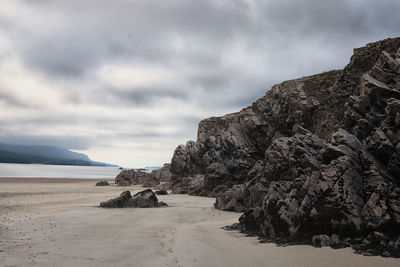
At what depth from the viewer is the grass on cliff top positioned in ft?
117

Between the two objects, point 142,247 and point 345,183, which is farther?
point 142,247

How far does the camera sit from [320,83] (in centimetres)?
3753

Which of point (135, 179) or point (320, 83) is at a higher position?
point (320, 83)

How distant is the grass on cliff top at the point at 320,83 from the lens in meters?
35.8

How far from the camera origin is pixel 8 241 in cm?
1179

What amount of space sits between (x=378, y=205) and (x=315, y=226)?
6.95 ft

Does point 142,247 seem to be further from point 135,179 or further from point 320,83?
point 135,179

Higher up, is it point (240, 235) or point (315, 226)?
point (315, 226)

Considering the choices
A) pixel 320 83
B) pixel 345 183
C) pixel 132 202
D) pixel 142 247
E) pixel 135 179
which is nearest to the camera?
pixel 345 183

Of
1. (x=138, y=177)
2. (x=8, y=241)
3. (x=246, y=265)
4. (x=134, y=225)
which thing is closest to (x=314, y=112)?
(x=134, y=225)

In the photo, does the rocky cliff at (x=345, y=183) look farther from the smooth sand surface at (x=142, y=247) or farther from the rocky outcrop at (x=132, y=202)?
the rocky outcrop at (x=132, y=202)

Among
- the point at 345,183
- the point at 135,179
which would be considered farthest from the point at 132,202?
the point at 135,179

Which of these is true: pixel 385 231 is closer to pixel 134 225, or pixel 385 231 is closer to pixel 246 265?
pixel 246 265

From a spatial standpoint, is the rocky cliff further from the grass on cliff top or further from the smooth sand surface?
the grass on cliff top
